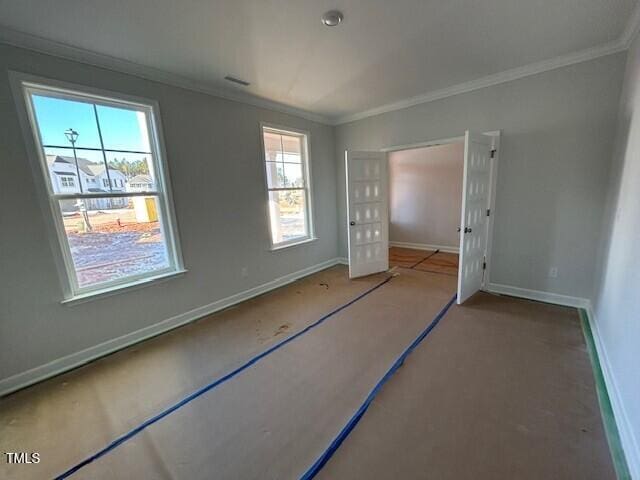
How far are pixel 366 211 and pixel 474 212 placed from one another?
1513mm

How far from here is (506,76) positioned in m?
2.94

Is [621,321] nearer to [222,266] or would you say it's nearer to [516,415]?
[516,415]

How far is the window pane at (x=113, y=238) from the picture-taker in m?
2.26

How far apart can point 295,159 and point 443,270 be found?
3.04m

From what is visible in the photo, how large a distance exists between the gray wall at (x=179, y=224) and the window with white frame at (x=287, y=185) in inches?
6.9

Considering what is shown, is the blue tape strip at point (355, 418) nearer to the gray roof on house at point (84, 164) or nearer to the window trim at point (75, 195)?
the window trim at point (75, 195)

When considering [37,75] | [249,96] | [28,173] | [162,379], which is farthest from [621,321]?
[37,75]

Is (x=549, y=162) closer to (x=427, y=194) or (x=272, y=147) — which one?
(x=427, y=194)

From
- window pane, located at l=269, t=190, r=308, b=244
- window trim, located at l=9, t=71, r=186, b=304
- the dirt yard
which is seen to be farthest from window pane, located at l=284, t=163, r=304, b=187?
the dirt yard

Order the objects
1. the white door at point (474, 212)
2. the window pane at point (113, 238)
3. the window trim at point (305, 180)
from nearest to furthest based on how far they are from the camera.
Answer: the window pane at point (113, 238) < the white door at point (474, 212) < the window trim at point (305, 180)

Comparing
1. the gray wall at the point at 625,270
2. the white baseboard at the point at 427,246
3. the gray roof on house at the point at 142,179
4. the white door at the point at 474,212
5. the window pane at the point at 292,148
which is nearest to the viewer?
the gray wall at the point at 625,270

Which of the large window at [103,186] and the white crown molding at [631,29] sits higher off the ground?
the white crown molding at [631,29]

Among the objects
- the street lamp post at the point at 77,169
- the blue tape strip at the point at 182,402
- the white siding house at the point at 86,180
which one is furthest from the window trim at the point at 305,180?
the street lamp post at the point at 77,169

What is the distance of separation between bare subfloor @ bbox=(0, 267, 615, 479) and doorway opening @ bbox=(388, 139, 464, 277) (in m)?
2.58
